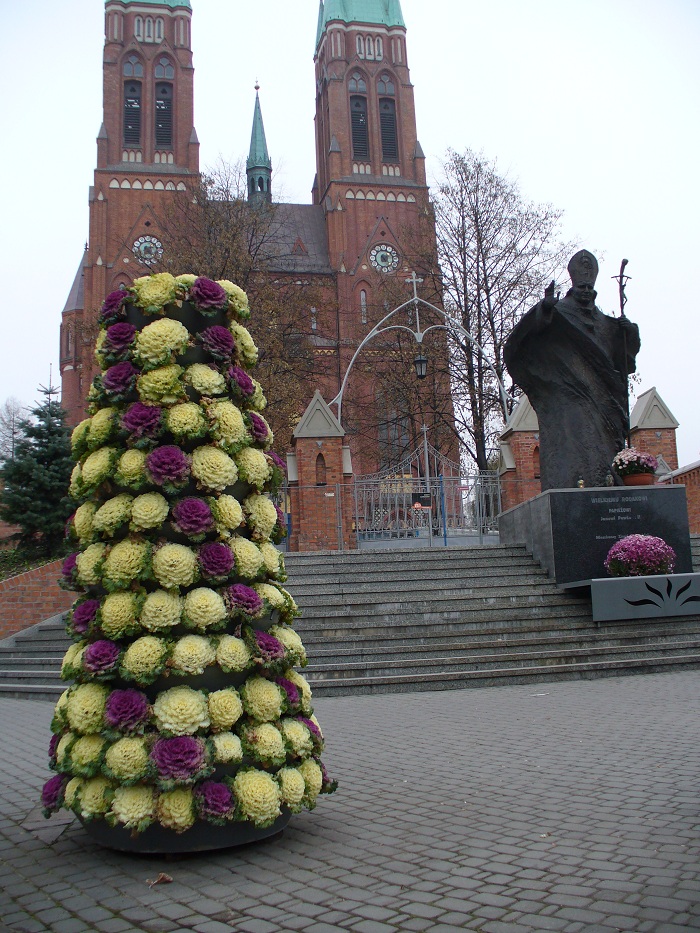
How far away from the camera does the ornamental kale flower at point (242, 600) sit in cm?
443

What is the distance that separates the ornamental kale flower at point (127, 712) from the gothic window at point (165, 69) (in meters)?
58.2

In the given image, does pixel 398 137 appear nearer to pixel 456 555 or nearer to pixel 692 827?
pixel 456 555

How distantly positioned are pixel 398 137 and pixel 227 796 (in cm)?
6024

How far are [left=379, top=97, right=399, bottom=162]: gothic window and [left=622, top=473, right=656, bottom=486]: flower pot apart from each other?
50.5 meters

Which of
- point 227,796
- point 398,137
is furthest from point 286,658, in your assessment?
point 398,137

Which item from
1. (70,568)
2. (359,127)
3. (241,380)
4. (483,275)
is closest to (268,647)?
(70,568)

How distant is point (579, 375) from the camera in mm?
12883

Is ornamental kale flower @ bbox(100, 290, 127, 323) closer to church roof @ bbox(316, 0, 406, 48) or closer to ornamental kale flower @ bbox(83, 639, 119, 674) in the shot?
ornamental kale flower @ bbox(83, 639, 119, 674)

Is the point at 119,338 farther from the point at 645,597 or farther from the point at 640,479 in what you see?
the point at 640,479

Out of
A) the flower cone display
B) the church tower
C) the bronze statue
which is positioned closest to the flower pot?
the bronze statue

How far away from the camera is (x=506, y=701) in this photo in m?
9.05

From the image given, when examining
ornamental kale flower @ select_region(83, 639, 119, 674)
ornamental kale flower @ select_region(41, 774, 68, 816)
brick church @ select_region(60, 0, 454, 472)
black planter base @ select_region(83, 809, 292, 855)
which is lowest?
black planter base @ select_region(83, 809, 292, 855)

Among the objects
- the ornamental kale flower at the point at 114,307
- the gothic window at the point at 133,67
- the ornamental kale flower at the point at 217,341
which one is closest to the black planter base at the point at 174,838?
the ornamental kale flower at the point at 217,341

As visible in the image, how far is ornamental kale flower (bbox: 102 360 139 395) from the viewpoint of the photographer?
184 inches
